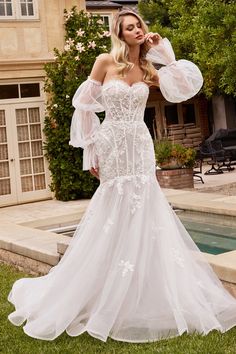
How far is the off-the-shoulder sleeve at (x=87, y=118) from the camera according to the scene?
4.07 metres

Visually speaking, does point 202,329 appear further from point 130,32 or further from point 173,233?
point 130,32

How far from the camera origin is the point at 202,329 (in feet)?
11.8

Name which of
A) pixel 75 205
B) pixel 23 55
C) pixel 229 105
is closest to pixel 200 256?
pixel 75 205

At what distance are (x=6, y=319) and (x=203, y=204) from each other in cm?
414

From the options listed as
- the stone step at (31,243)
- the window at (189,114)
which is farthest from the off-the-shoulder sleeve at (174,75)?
the window at (189,114)

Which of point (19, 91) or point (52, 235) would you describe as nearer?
point (52, 235)

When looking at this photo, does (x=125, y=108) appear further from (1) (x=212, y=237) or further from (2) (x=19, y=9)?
(2) (x=19, y=9)

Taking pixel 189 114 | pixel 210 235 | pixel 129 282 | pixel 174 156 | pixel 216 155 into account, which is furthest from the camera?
pixel 189 114

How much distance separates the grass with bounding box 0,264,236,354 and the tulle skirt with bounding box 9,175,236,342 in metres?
0.06

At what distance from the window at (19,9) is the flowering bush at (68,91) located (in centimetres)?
70

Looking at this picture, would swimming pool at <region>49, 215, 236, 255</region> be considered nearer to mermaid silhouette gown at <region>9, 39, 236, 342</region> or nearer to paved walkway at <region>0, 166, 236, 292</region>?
paved walkway at <region>0, 166, 236, 292</region>

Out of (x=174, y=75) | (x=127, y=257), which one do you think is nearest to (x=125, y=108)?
(x=174, y=75)

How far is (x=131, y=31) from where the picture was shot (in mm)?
3949

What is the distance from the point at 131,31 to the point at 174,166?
8.59 m
